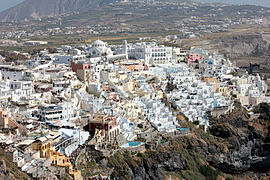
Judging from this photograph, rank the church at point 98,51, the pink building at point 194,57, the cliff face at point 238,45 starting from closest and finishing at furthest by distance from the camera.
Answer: the church at point 98,51 < the pink building at point 194,57 < the cliff face at point 238,45

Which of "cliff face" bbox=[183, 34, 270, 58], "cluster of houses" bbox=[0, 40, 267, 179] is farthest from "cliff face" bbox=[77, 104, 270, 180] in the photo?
"cliff face" bbox=[183, 34, 270, 58]

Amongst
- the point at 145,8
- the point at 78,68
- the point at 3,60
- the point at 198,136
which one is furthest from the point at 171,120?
the point at 145,8

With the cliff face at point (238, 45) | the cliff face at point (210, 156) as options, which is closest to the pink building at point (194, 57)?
the cliff face at point (210, 156)

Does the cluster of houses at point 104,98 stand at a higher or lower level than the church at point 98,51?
lower

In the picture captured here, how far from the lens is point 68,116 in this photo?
26.7 m

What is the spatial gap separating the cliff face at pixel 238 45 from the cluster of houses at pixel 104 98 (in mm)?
47256

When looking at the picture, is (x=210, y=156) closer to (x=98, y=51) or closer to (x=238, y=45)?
(x=98, y=51)

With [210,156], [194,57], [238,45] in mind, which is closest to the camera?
[210,156]

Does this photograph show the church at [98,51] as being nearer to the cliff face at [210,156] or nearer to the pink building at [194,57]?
the pink building at [194,57]

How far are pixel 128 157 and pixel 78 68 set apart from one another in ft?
44.6

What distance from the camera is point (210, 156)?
100 feet

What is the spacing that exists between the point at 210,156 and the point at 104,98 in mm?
8672

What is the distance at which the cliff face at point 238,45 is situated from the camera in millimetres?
97275

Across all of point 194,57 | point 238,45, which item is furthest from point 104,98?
point 238,45
